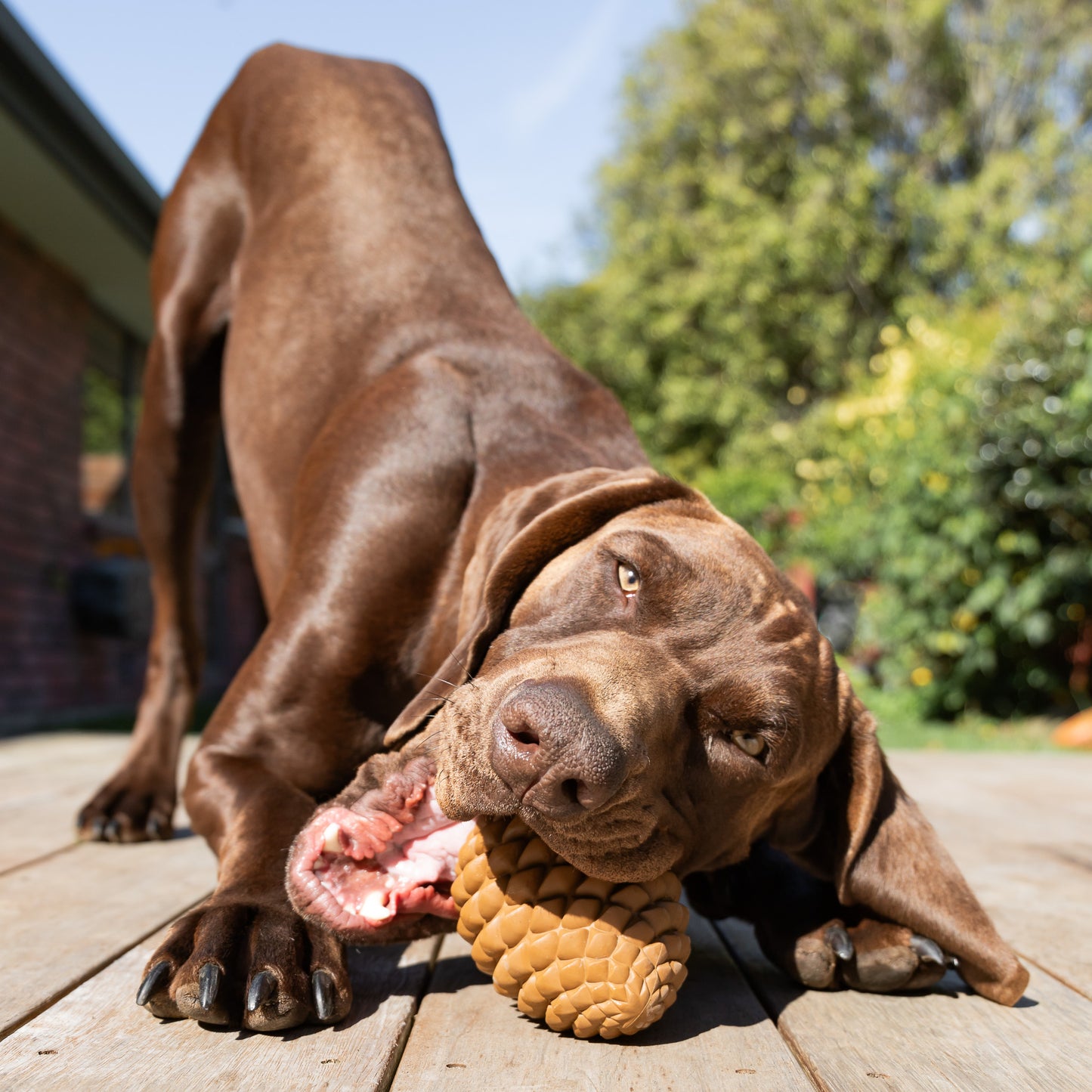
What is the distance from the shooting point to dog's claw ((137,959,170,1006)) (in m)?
1.77

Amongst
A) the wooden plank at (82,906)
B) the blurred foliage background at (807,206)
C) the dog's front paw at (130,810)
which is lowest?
the dog's front paw at (130,810)

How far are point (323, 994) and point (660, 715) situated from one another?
694 mm

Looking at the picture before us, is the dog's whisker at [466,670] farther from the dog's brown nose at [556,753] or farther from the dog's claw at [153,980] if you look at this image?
the dog's claw at [153,980]

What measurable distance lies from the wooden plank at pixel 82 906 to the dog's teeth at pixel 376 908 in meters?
0.53

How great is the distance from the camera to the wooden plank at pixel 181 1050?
1.57 m

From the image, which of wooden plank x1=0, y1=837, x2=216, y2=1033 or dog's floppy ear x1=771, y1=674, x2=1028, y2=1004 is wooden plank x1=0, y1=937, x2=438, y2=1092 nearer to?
wooden plank x1=0, y1=837, x2=216, y2=1033

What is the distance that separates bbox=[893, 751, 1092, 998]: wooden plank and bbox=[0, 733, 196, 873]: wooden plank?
8.06 feet

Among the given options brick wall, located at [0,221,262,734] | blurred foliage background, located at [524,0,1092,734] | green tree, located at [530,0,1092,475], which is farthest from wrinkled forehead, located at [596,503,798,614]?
green tree, located at [530,0,1092,475]

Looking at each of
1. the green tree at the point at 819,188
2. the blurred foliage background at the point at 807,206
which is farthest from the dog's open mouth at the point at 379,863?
the green tree at the point at 819,188

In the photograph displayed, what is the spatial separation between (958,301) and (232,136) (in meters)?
17.0

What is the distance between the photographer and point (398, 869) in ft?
6.77

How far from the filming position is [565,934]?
1.80 meters

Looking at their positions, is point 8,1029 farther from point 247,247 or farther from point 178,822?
point 247,247

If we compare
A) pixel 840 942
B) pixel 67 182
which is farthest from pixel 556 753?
pixel 67 182
